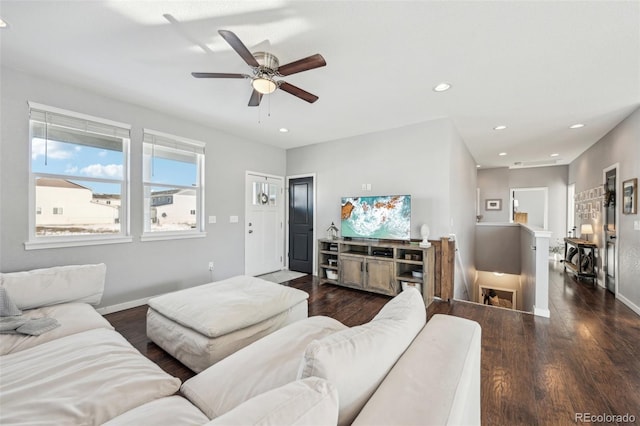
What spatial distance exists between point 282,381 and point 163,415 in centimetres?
44

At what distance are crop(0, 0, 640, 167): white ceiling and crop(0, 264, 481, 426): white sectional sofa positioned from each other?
6.43 feet

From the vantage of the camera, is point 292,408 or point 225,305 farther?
point 225,305

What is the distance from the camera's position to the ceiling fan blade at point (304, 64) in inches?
74.1

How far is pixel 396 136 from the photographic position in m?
4.08

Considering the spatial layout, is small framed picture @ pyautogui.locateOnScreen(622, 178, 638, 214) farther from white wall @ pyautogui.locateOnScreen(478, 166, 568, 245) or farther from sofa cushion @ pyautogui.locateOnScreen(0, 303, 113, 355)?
sofa cushion @ pyautogui.locateOnScreen(0, 303, 113, 355)

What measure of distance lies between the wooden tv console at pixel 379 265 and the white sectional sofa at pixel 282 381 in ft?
7.63

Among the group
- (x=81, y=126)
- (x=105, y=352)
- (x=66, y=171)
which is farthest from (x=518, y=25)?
(x=66, y=171)

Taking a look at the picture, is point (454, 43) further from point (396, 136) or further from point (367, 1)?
point (396, 136)

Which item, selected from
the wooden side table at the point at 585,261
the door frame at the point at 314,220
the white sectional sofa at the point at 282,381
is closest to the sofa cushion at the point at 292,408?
Answer: the white sectional sofa at the point at 282,381

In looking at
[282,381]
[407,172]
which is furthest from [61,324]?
[407,172]

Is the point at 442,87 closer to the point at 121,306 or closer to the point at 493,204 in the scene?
the point at 121,306

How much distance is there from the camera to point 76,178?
2893mm

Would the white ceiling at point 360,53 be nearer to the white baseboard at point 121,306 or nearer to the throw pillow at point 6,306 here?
the throw pillow at point 6,306

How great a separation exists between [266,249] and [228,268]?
87 centimetres
